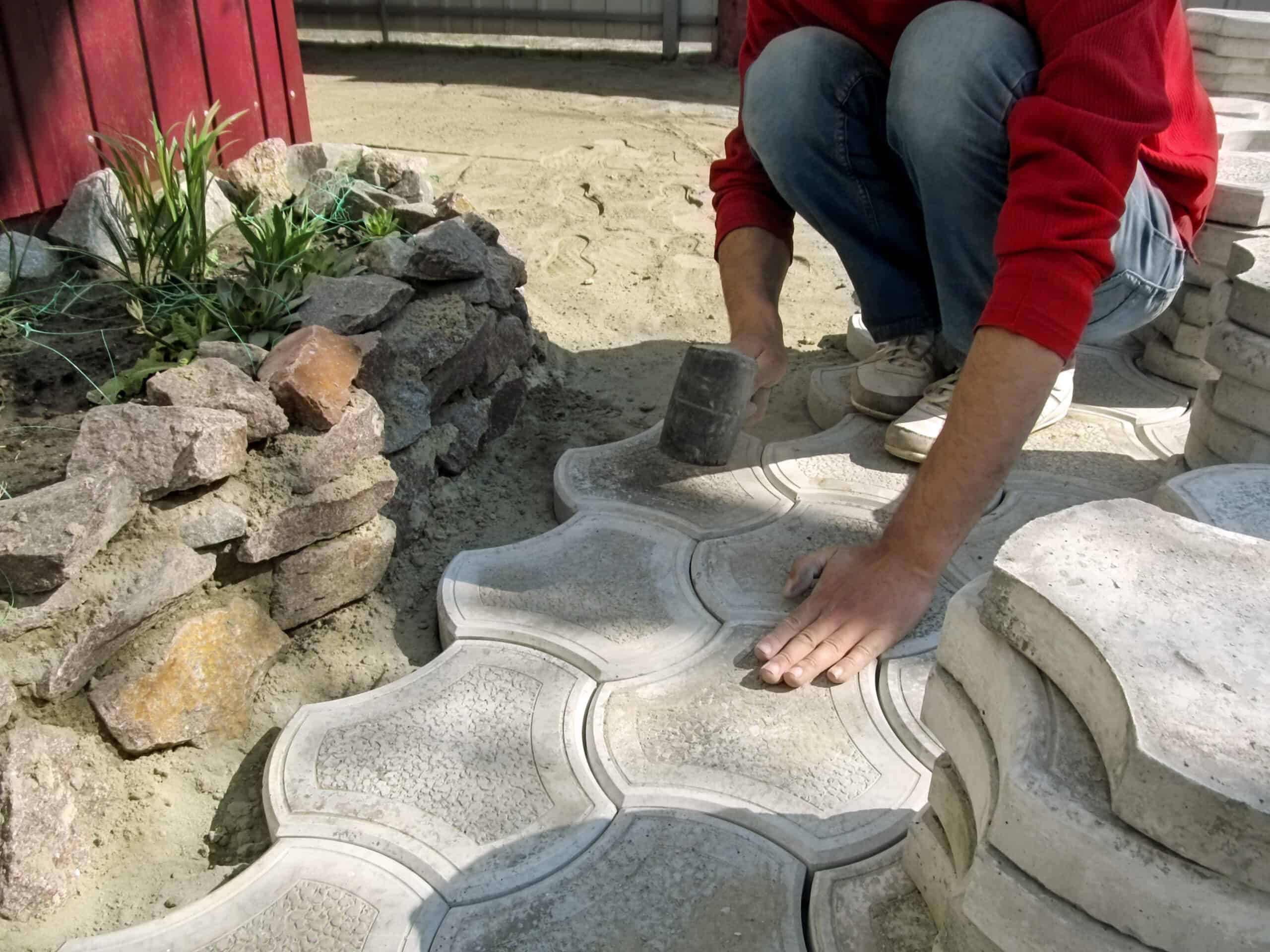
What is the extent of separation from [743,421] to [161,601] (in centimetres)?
108

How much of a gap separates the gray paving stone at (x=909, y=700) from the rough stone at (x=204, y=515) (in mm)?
1023

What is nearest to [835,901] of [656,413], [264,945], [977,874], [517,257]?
[977,874]

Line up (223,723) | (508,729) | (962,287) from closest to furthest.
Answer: (508,729)
(223,723)
(962,287)

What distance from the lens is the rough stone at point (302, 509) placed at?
5.56ft

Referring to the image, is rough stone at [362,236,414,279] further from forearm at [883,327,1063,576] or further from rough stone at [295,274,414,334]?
forearm at [883,327,1063,576]

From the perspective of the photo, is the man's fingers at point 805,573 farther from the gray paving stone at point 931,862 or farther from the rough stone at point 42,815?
the rough stone at point 42,815

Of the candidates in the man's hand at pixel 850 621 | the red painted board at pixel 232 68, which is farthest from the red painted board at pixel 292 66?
the man's hand at pixel 850 621

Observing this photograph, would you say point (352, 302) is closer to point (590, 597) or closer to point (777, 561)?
point (590, 597)

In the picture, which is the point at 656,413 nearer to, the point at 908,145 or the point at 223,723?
the point at 908,145

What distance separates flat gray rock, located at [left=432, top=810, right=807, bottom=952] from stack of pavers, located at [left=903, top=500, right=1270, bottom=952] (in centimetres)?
24

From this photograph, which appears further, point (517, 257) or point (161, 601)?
point (517, 257)

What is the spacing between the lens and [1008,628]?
98cm

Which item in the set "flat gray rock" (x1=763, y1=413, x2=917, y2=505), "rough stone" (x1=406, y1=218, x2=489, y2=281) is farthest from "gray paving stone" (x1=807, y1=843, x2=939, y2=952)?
"rough stone" (x1=406, y1=218, x2=489, y2=281)

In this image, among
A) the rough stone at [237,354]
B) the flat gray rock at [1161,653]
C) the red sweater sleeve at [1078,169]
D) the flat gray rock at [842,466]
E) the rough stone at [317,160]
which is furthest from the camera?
the rough stone at [317,160]
